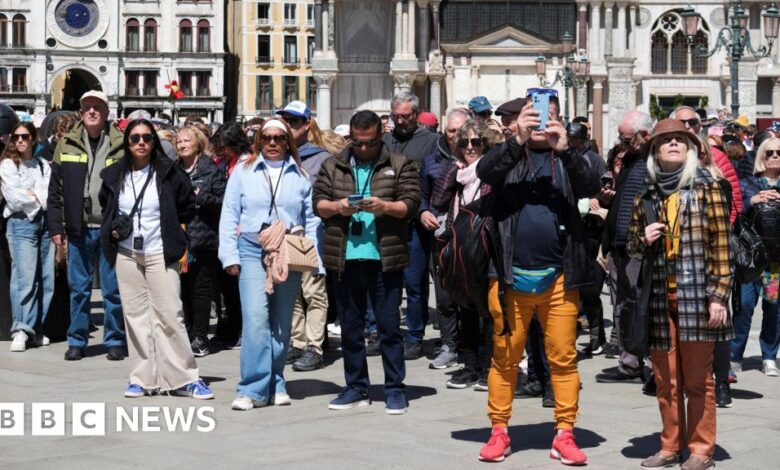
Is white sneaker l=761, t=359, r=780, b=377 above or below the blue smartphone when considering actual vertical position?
below

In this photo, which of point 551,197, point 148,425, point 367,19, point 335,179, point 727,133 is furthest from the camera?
point 367,19

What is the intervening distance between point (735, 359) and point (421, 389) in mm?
2680

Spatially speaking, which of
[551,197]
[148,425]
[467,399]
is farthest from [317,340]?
[551,197]

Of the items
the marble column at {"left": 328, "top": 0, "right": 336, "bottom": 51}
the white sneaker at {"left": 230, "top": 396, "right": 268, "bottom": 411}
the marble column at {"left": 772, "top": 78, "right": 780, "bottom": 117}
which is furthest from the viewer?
the marble column at {"left": 772, "top": 78, "right": 780, "bottom": 117}

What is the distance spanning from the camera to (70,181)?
12461mm

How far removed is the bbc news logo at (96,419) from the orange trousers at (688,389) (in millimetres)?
2801

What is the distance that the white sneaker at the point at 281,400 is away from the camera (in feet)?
33.2

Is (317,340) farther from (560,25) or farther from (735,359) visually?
(560,25)

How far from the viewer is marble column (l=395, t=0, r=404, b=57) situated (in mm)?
59219

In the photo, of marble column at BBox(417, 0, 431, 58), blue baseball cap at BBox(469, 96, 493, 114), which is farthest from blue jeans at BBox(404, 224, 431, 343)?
marble column at BBox(417, 0, 431, 58)

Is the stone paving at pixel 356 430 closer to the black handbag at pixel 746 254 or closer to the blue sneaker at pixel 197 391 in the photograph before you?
the blue sneaker at pixel 197 391

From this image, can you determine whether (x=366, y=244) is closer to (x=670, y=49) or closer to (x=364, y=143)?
(x=364, y=143)

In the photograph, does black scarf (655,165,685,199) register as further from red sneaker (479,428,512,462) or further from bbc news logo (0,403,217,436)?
bbc news logo (0,403,217,436)

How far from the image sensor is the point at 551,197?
8336mm
